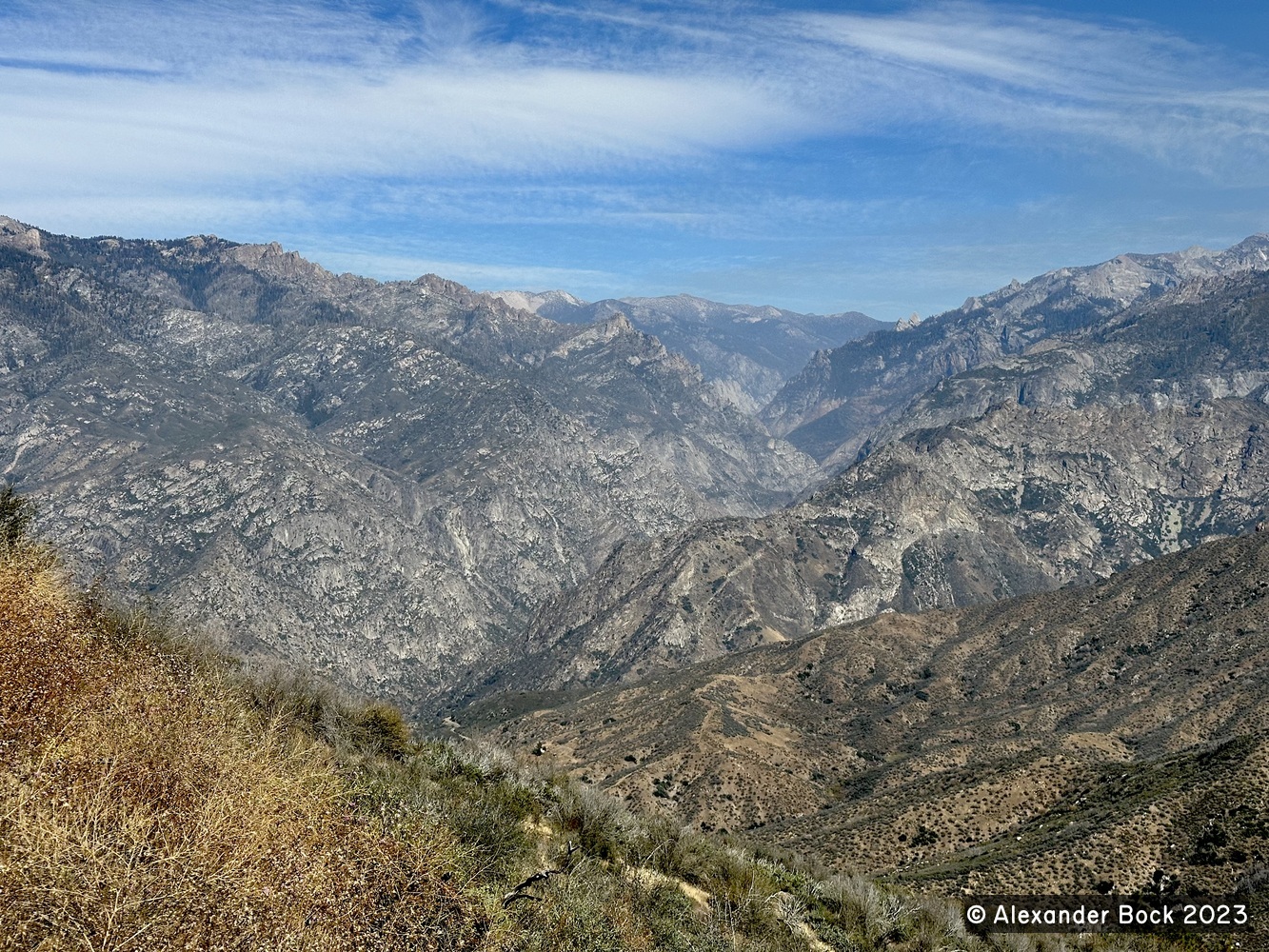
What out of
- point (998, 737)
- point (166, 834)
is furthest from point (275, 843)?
point (998, 737)

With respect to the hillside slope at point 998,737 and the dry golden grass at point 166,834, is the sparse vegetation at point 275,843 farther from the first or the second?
the hillside slope at point 998,737

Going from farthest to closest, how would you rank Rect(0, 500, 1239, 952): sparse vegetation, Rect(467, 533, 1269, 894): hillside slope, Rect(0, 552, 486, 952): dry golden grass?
Rect(467, 533, 1269, 894): hillside slope < Rect(0, 500, 1239, 952): sparse vegetation < Rect(0, 552, 486, 952): dry golden grass

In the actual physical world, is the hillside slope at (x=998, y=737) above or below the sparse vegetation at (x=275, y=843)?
below

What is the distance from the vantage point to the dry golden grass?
417 inches

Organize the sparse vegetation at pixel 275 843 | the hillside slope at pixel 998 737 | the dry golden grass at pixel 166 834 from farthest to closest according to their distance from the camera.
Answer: the hillside slope at pixel 998 737
the sparse vegetation at pixel 275 843
the dry golden grass at pixel 166 834

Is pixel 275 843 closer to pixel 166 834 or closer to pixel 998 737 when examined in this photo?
pixel 166 834

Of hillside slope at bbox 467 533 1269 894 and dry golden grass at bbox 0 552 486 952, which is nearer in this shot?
dry golden grass at bbox 0 552 486 952

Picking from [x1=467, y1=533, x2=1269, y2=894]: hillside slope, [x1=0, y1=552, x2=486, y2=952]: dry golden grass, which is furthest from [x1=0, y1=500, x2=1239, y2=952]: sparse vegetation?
[x1=467, y1=533, x2=1269, y2=894]: hillside slope

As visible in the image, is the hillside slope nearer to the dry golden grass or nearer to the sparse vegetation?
the sparse vegetation

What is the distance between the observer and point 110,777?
13148 millimetres

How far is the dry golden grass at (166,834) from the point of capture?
417 inches

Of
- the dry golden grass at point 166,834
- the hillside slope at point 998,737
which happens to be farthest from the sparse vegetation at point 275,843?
the hillside slope at point 998,737

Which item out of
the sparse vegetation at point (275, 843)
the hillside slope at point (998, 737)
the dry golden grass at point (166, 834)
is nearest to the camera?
the dry golden grass at point (166, 834)

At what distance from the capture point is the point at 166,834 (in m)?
12.1
